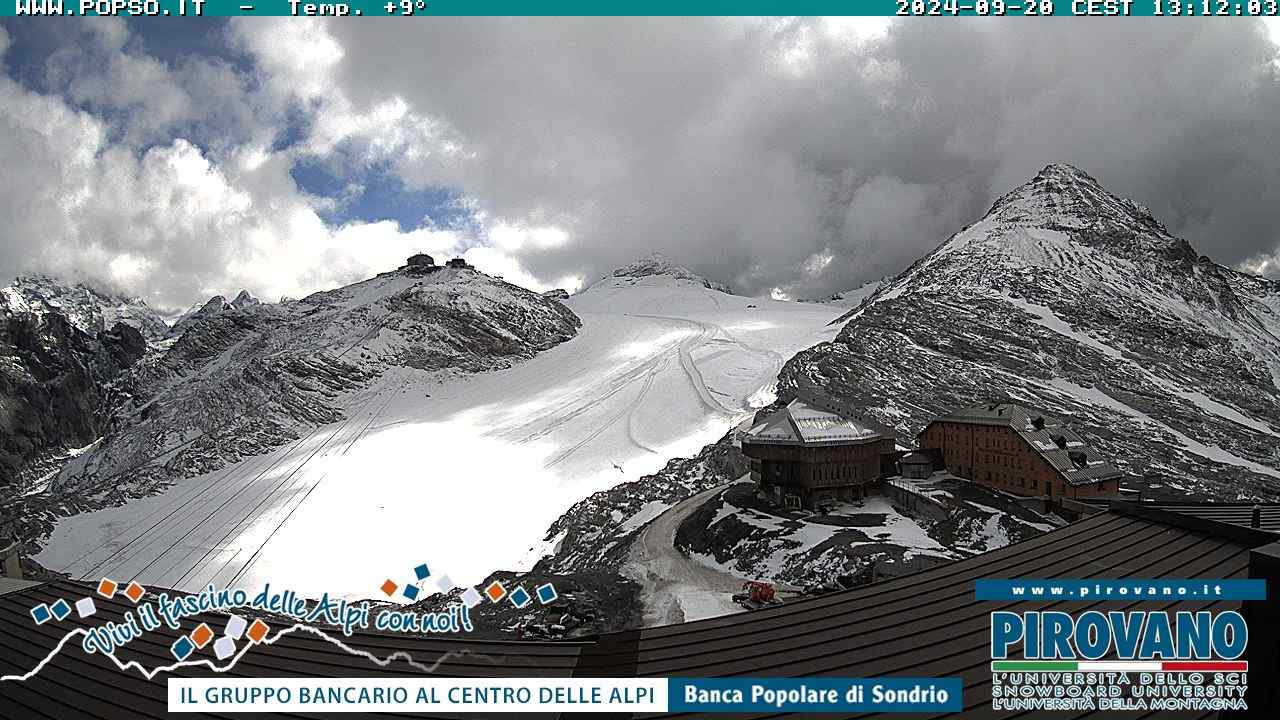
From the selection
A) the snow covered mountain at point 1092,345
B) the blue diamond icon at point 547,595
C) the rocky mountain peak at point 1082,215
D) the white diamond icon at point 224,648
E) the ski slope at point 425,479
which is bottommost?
the white diamond icon at point 224,648

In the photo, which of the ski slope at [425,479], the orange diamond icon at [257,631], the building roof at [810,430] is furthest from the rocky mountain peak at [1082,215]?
the orange diamond icon at [257,631]

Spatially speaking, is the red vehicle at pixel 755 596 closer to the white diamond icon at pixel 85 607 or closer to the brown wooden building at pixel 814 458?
the brown wooden building at pixel 814 458

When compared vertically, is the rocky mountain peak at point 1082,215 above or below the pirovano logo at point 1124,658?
above

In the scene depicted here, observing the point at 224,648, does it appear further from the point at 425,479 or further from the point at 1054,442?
the point at 425,479

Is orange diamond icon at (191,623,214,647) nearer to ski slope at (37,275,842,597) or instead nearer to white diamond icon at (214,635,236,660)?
white diamond icon at (214,635,236,660)

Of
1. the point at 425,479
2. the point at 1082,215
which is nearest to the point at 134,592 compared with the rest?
the point at 425,479

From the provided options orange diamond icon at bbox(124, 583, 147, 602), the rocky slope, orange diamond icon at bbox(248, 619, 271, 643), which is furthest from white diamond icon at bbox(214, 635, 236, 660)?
the rocky slope
